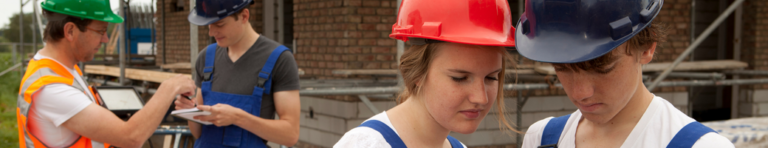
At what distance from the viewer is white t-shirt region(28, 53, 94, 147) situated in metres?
1.97

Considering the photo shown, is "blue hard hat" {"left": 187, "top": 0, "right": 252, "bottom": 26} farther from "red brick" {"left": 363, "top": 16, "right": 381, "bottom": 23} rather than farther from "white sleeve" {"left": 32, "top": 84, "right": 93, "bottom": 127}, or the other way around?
"red brick" {"left": 363, "top": 16, "right": 381, "bottom": 23}

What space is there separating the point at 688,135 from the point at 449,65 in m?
0.53

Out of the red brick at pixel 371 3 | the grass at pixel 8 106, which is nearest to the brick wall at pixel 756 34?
the red brick at pixel 371 3

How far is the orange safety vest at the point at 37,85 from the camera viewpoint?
78.5 inches

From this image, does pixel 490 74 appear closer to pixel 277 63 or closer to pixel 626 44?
pixel 626 44

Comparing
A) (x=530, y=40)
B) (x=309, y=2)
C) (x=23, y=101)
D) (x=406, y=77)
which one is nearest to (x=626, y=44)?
(x=530, y=40)

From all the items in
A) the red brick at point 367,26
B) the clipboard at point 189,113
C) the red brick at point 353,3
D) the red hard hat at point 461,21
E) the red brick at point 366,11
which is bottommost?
the clipboard at point 189,113

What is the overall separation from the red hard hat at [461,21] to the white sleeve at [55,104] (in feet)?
4.66

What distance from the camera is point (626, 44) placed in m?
1.14

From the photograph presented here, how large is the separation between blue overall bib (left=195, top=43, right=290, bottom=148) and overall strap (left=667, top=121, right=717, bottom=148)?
1644 millimetres

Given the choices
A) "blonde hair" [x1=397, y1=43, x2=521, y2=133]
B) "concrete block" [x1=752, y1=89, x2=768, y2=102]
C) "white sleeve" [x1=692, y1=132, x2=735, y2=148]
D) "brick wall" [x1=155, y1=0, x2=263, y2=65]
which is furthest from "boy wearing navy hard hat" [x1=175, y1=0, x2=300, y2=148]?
"concrete block" [x1=752, y1=89, x2=768, y2=102]

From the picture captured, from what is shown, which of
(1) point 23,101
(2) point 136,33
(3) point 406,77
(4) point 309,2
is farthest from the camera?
(2) point 136,33

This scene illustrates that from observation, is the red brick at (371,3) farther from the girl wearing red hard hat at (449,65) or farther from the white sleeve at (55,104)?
the girl wearing red hard hat at (449,65)

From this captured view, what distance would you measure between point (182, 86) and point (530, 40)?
166cm
